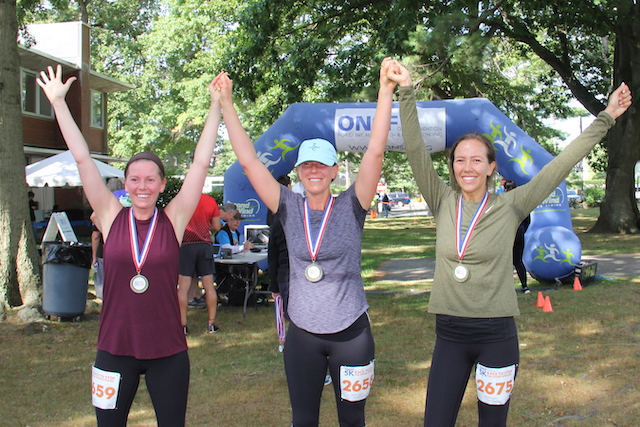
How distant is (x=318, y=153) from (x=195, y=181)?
0.64 m

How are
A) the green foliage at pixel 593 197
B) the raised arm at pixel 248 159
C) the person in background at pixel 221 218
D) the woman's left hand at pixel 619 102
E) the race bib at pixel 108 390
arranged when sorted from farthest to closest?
the green foliage at pixel 593 197
the person in background at pixel 221 218
the woman's left hand at pixel 619 102
the raised arm at pixel 248 159
the race bib at pixel 108 390

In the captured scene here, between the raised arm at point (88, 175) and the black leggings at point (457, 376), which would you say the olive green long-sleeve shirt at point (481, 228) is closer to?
the black leggings at point (457, 376)

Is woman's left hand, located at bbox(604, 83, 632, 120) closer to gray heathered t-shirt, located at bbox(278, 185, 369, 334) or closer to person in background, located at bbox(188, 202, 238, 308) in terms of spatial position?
gray heathered t-shirt, located at bbox(278, 185, 369, 334)

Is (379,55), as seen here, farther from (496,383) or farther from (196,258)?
(496,383)

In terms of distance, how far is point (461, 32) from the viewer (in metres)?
13.2

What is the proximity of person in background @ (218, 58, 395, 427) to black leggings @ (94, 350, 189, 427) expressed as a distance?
536 mm

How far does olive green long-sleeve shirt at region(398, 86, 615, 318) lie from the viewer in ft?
8.73

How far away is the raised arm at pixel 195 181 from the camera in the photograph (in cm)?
277

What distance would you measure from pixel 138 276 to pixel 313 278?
80 cm

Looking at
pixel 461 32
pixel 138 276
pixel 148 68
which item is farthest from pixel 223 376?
pixel 148 68

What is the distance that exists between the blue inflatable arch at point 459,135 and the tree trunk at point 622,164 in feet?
35.8

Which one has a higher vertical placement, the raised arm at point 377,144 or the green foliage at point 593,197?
the raised arm at point 377,144

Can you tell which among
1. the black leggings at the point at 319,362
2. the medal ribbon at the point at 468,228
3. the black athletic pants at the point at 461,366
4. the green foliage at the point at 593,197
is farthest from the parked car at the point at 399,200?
the black leggings at the point at 319,362

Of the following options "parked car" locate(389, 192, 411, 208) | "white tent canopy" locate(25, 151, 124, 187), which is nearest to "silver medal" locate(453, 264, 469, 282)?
"white tent canopy" locate(25, 151, 124, 187)
